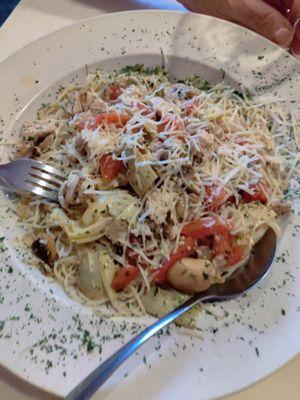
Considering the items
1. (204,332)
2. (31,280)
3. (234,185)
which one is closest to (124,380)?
(204,332)

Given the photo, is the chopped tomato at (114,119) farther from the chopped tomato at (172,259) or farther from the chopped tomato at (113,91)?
the chopped tomato at (172,259)

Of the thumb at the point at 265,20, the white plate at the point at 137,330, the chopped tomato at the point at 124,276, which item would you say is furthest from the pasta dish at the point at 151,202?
the thumb at the point at 265,20

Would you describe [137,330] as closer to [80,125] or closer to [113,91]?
[80,125]

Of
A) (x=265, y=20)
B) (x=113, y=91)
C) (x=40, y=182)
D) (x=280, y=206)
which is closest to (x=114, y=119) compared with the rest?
(x=113, y=91)

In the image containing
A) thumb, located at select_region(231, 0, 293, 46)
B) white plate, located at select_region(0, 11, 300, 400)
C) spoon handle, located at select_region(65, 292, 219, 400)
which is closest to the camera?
spoon handle, located at select_region(65, 292, 219, 400)

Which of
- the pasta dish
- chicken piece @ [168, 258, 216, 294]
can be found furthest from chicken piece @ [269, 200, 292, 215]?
chicken piece @ [168, 258, 216, 294]

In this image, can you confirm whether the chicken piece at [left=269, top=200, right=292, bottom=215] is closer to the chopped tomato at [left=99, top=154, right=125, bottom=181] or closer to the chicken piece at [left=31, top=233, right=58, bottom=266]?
the chopped tomato at [left=99, top=154, right=125, bottom=181]
